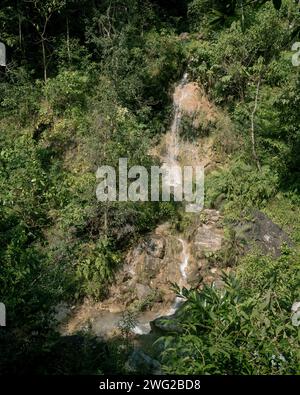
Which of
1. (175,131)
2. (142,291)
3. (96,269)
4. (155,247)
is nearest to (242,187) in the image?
(155,247)

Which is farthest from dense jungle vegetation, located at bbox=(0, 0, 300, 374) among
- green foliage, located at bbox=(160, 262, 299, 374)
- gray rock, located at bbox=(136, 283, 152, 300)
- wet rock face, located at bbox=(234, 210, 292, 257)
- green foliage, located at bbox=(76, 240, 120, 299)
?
green foliage, located at bbox=(160, 262, 299, 374)

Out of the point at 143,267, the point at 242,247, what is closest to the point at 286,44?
the point at 242,247

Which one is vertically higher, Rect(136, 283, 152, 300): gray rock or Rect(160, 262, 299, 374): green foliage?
Rect(160, 262, 299, 374): green foliage

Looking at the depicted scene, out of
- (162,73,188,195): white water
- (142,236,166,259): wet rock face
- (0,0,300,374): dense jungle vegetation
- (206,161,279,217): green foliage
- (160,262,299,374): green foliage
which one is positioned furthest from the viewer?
(162,73,188,195): white water

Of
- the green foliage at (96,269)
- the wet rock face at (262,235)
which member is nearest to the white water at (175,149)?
the wet rock face at (262,235)

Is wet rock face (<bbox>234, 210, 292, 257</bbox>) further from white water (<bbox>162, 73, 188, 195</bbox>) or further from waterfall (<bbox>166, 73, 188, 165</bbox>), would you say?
waterfall (<bbox>166, 73, 188, 165</bbox>)

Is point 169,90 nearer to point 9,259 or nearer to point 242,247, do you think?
point 242,247

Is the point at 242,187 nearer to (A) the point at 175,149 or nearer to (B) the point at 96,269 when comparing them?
(A) the point at 175,149
